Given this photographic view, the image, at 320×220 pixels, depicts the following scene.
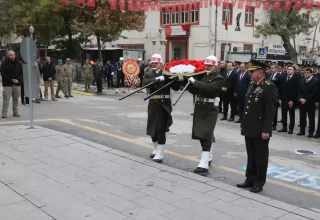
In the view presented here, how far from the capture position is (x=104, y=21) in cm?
2500

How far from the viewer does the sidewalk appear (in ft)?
14.6

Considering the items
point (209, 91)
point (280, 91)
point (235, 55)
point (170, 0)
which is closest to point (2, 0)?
point (170, 0)

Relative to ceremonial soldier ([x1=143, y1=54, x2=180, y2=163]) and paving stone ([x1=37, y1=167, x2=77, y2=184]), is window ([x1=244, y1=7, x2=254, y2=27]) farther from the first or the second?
paving stone ([x1=37, y1=167, x2=77, y2=184])

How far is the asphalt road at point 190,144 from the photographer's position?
592 centimetres

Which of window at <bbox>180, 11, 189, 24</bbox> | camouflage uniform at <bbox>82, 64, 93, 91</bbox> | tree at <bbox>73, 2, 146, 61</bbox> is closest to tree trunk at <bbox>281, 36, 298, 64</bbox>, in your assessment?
window at <bbox>180, 11, 189, 24</bbox>

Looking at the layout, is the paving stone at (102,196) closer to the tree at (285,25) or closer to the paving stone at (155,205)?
the paving stone at (155,205)

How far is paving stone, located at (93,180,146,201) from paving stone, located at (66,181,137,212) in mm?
86

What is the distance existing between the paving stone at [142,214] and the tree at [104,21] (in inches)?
849

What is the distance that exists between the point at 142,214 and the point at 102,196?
30.4 inches

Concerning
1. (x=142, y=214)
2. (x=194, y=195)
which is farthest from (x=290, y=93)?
(x=142, y=214)

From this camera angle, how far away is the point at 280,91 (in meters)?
10.8

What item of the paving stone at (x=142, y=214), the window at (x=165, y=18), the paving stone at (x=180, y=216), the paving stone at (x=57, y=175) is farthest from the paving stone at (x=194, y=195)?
the window at (x=165, y=18)

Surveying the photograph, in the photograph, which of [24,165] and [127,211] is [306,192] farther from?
[24,165]

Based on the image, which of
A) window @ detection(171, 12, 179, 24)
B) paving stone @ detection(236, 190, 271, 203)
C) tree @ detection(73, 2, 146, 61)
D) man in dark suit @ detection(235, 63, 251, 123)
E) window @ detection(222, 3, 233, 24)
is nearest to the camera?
paving stone @ detection(236, 190, 271, 203)
